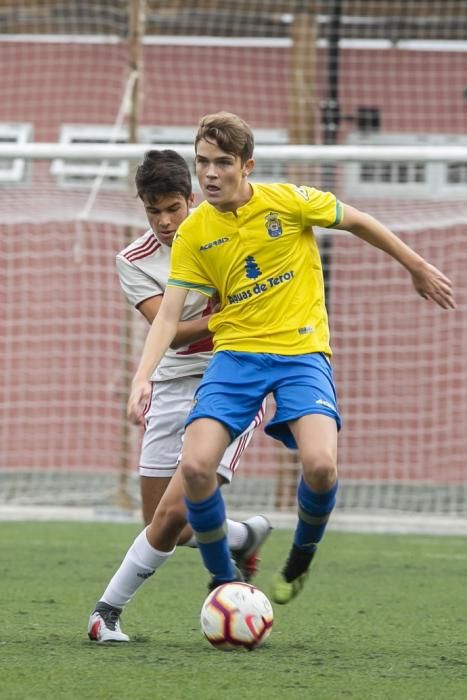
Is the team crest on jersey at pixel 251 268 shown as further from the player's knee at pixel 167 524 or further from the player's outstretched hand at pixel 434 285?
the player's knee at pixel 167 524

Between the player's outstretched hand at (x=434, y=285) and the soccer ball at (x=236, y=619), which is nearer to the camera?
the soccer ball at (x=236, y=619)

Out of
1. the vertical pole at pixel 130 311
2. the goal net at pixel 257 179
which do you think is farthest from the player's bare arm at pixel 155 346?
the vertical pole at pixel 130 311

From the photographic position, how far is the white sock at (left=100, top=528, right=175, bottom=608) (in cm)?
481

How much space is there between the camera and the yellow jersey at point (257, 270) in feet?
15.8

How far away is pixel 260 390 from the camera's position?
15.4 feet

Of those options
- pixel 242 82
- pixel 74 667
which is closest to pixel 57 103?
pixel 242 82

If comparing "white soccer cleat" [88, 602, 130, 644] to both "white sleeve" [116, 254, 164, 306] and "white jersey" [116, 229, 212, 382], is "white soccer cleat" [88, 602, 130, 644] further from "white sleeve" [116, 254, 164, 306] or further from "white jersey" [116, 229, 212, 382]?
"white sleeve" [116, 254, 164, 306]

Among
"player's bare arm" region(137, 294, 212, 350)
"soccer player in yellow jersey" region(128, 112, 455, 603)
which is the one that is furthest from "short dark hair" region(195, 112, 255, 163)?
"player's bare arm" region(137, 294, 212, 350)

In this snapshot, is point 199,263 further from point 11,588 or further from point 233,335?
point 11,588

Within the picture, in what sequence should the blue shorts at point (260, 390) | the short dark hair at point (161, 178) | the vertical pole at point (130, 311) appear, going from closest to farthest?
the blue shorts at point (260, 390), the short dark hair at point (161, 178), the vertical pole at point (130, 311)

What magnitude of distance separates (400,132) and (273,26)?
1577mm

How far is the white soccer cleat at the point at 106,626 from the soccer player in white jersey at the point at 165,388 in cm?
2

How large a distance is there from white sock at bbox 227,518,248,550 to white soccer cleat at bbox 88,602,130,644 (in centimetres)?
75

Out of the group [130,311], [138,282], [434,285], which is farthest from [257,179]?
[434,285]
